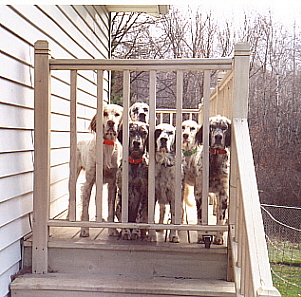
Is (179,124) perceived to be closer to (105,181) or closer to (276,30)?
(105,181)

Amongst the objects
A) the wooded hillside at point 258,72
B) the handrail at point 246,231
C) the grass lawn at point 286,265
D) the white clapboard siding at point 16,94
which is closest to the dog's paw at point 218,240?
the handrail at point 246,231

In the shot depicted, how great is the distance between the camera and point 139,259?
285 cm

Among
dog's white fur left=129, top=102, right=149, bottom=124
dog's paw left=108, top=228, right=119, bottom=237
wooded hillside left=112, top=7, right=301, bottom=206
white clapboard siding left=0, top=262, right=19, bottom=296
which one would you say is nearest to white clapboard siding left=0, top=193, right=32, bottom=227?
white clapboard siding left=0, top=262, right=19, bottom=296

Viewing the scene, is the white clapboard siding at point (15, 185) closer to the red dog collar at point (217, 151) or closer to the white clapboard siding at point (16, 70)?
the white clapboard siding at point (16, 70)

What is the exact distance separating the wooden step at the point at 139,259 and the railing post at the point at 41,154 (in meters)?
0.08

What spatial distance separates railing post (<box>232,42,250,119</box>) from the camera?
2.66m

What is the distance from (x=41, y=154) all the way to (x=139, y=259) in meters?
0.96

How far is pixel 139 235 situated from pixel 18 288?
0.88 meters

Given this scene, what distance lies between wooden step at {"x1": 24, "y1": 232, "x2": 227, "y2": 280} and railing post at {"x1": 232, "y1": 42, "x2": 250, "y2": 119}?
928 mm

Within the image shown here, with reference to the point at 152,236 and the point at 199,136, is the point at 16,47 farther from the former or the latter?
the point at 152,236

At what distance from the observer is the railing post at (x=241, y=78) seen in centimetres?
266

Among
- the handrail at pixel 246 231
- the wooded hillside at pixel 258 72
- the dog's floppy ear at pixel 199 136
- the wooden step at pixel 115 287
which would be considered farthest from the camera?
the wooded hillside at pixel 258 72

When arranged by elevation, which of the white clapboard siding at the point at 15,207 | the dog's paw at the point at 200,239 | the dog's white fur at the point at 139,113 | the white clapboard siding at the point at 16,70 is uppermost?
the white clapboard siding at the point at 16,70

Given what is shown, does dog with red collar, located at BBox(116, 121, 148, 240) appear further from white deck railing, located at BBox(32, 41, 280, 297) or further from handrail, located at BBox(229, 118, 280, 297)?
handrail, located at BBox(229, 118, 280, 297)
